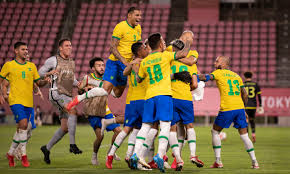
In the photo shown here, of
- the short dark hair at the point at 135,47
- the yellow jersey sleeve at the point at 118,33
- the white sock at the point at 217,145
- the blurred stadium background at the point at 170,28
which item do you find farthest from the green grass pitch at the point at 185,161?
the blurred stadium background at the point at 170,28

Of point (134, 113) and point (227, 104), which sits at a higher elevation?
point (227, 104)

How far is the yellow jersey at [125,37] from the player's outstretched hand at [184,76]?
1265 mm

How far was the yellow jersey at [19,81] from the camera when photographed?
893cm

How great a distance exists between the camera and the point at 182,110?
8.19 metres

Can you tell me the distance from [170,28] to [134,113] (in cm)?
2114

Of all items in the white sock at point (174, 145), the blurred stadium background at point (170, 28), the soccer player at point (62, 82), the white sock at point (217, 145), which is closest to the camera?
the white sock at point (174, 145)

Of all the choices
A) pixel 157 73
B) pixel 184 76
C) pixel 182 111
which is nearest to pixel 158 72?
pixel 157 73

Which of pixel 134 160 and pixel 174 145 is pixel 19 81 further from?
pixel 174 145

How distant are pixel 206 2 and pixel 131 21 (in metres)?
21.4

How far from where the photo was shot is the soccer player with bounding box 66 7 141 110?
28.9 ft

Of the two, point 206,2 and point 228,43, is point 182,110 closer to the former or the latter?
point 228,43

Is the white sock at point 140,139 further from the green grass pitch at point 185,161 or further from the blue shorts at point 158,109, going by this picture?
the green grass pitch at point 185,161

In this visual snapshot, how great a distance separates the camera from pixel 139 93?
824cm

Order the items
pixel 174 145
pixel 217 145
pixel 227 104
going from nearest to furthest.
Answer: pixel 174 145 < pixel 217 145 < pixel 227 104
